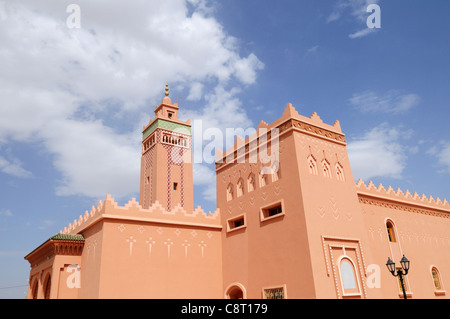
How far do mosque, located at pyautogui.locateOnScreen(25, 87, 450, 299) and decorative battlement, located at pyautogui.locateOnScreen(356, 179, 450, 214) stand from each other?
3.4 inches

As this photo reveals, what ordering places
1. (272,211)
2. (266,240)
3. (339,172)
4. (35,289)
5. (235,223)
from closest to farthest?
(266,240), (272,211), (339,172), (235,223), (35,289)

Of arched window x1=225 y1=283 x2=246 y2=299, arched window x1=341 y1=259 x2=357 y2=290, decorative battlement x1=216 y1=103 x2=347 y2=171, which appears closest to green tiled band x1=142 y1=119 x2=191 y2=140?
decorative battlement x1=216 y1=103 x2=347 y2=171

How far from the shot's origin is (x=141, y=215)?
1341cm

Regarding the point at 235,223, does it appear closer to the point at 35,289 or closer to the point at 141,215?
the point at 141,215

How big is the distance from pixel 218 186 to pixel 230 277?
432cm

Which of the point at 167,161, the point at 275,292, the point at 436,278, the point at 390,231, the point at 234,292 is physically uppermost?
the point at 167,161

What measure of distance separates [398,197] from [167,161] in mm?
16159

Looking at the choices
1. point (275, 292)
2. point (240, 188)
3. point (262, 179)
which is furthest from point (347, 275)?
point (240, 188)

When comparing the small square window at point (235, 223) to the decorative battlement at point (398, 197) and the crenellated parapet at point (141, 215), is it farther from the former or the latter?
the decorative battlement at point (398, 197)

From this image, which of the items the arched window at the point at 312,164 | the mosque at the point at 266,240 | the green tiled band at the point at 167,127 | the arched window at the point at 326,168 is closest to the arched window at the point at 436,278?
the mosque at the point at 266,240

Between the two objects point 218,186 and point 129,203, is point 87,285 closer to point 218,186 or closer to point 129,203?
point 129,203

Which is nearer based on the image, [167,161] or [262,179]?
[262,179]

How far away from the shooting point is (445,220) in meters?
18.7
